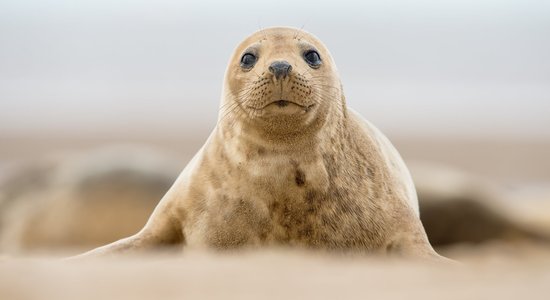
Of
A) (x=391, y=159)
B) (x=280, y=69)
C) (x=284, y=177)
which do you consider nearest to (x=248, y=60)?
(x=280, y=69)

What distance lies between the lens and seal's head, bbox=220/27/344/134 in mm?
5430

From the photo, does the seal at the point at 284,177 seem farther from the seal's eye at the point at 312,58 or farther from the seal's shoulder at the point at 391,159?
the seal's shoulder at the point at 391,159

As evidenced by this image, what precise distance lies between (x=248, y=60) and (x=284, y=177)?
2.35 feet

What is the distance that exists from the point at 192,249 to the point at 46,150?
59.0ft

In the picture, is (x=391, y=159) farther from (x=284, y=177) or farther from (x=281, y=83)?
(x=281, y=83)

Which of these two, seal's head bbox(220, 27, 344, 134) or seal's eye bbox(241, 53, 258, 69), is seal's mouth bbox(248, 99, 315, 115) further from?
seal's eye bbox(241, 53, 258, 69)

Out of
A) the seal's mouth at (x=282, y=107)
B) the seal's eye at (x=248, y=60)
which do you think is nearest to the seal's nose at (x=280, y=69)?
the seal's mouth at (x=282, y=107)

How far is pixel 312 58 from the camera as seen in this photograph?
5.93 meters

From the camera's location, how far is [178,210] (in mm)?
6020

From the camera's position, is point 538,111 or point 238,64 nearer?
point 238,64

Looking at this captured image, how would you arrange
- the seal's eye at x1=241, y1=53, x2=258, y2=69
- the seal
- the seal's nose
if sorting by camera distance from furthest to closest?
the seal's eye at x1=241, y1=53, x2=258, y2=69, the seal, the seal's nose

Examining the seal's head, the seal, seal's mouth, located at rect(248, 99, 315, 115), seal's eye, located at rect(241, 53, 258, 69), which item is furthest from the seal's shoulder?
seal's mouth, located at rect(248, 99, 315, 115)

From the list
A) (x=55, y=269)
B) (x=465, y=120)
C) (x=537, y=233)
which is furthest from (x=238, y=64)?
(x=465, y=120)

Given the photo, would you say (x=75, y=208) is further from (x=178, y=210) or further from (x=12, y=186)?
(x=178, y=210)
